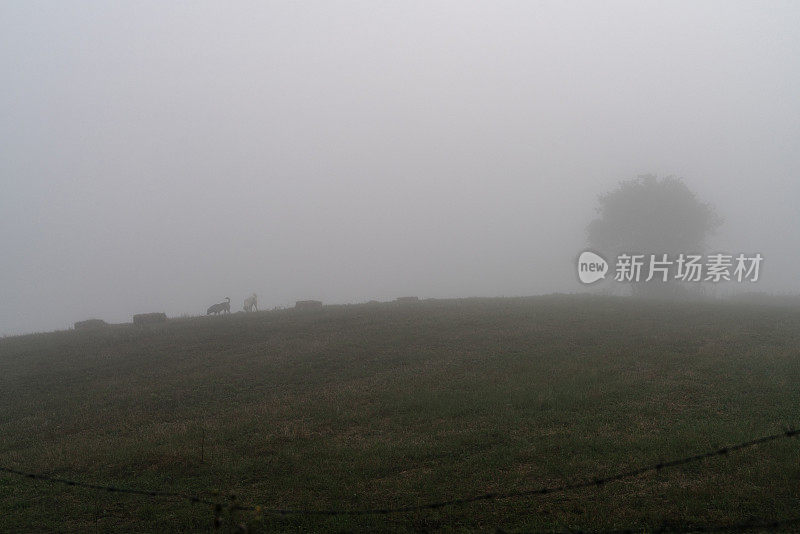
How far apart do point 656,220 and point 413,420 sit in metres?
54.4

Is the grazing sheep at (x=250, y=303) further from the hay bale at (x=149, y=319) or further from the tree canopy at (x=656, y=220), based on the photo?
the tree canopy at (x=656, y=220)

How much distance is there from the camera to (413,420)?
607 inches

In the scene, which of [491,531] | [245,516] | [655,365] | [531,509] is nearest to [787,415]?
[655,365]

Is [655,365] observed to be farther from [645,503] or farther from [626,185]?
[626,185]

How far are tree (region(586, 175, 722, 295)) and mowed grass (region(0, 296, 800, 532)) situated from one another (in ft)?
111

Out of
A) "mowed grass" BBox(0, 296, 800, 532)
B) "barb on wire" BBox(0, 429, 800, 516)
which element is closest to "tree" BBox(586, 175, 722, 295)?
"mowed grass" BBox(0, 296, 800, 532)

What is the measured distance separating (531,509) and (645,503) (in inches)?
75.8

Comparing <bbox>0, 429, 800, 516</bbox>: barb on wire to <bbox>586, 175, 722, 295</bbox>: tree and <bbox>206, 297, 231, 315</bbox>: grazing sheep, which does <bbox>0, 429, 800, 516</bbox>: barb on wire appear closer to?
<bbox>206, 297, 231, 315</bbox>: grazing sheep

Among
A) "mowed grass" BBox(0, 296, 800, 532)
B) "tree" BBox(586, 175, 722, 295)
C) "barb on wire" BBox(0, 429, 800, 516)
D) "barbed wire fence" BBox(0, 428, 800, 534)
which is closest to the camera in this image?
"barbed wire fence" BBox(0, 428, 800, 534)

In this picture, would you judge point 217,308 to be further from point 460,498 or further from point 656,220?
point 656,220

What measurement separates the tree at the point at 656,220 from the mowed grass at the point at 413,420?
33.8 m

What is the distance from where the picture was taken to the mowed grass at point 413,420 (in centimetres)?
978

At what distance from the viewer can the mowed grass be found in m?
9.78

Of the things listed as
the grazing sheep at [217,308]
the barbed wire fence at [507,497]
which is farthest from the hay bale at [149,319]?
the barbed wire fence at [507,497]
